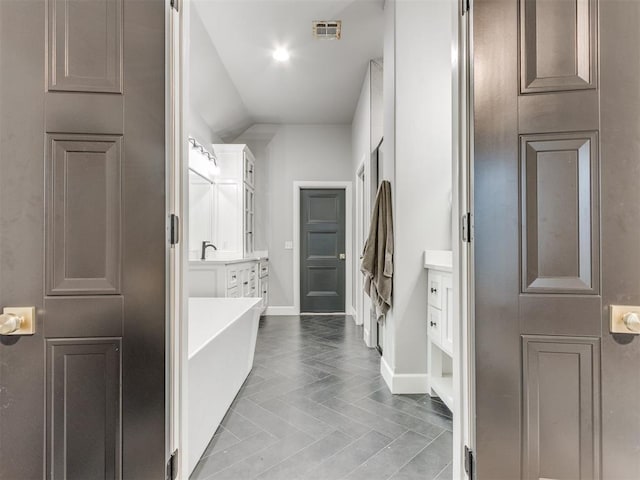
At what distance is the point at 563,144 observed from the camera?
1034 millimetres

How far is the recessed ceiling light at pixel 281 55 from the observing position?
348cm

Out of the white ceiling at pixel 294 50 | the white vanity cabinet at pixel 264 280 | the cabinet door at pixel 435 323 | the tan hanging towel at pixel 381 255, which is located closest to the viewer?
the cabinet door at pixel 435 323

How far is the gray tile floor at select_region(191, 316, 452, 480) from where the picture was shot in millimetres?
1614

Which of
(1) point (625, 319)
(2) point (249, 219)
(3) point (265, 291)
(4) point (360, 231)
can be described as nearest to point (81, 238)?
(1) point (625, 319)

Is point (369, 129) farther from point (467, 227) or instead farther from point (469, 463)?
point (469, 463)

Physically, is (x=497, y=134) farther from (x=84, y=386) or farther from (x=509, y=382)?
(x=84, y=386)

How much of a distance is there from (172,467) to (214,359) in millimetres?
684

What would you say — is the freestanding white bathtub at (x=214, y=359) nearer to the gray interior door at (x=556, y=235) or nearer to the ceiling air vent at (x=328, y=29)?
the gray interior door at (x=556, y=235)

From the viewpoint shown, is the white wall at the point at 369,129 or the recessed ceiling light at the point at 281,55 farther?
the white wall at the point at 369,129

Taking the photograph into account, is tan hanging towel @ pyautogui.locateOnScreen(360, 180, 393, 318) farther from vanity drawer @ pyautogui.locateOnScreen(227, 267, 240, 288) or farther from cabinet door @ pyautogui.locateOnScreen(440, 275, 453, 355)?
vanity drawer @ pyautogui.locateOnScreen(227, 267, 240, 288)

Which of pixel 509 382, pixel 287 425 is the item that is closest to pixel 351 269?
pixel 287 425

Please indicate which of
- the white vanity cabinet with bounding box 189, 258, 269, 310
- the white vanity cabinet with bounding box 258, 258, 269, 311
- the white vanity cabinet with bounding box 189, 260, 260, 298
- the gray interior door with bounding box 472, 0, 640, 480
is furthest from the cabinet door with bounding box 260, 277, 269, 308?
the gray interior door with bounding box 472, 0, 640, 480

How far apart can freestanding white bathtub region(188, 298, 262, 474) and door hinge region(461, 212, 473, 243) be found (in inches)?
48.8

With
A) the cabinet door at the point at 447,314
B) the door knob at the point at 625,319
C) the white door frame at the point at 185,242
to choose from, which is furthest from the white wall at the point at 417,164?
the door knob at the point at 625,319
